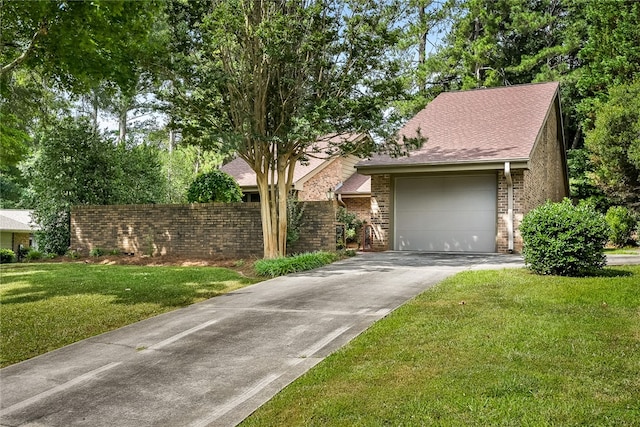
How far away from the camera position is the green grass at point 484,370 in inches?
141

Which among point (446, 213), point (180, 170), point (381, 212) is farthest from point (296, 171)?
point (180, 170)

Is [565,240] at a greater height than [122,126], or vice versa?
[122,126]

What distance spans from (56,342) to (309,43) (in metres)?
8.31

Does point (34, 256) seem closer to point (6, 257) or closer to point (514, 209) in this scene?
point (6, 257)

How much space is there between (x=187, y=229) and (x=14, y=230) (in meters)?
20.9

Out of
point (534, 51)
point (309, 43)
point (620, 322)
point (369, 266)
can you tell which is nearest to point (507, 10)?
point (534, 51)

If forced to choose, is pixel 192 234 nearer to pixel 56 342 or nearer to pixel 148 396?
pixel 56 342

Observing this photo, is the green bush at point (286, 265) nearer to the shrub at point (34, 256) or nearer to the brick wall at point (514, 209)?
the brick wall at point (514, 209)

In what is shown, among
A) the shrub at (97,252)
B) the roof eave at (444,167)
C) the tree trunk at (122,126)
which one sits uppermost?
the tree trunk at (122,126)

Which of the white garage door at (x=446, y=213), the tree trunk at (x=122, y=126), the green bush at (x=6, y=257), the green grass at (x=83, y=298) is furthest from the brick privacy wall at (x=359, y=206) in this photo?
the tree trunk at (x=122, y=126)

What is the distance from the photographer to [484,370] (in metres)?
4.34

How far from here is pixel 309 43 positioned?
11.9 meters

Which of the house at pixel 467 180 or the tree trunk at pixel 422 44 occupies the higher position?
the tree trunk at pixel 422 44

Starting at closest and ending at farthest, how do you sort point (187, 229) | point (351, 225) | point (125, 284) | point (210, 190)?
1. point (125, 284)
2. point (187, 229)
3. point (210, 190)
4. point (351, 225)
